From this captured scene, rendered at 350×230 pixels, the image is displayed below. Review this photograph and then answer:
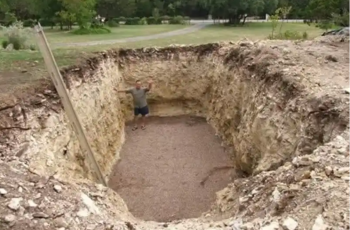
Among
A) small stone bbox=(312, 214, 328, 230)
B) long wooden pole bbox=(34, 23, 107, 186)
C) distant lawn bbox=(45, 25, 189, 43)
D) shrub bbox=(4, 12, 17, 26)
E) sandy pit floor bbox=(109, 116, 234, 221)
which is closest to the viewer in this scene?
small stone bbox=(312, 214, 328, 230)

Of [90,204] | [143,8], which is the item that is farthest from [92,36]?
[90,204]

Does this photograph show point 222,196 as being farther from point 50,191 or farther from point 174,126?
point 174,126

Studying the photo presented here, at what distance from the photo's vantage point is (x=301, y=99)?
8.70 meters

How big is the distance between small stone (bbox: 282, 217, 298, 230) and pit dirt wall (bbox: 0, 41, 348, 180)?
261 cm

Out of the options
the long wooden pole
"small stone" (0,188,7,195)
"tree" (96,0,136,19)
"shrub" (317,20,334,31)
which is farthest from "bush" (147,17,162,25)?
"small stone" (0,188,7,195)

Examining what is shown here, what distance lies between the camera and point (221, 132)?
14453 mm

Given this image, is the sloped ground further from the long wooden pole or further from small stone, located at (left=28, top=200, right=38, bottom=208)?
the long wooden pole

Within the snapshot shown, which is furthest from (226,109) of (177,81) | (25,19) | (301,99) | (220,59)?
(25,19)

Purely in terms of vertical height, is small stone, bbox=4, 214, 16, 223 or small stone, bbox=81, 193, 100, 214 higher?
small stone, bbox=4, 214, 16, 223

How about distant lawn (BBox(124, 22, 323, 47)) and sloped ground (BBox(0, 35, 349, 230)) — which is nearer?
sloped ground (BBox(0, 35, 349, 230))

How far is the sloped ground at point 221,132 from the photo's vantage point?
5.47 metres

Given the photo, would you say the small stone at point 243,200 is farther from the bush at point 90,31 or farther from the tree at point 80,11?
the tree at point 80,11

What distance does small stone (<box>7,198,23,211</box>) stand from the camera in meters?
5.52

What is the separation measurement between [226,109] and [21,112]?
7.36 meters
